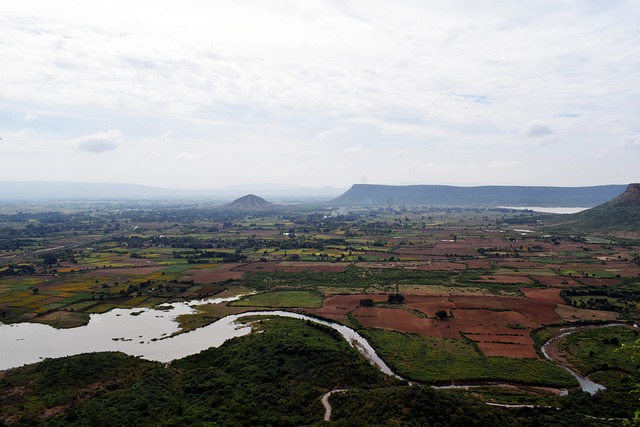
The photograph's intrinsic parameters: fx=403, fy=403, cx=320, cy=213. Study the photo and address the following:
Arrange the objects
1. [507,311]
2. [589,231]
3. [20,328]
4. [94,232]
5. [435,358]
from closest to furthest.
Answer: [435,358], [20,328], [507,311], [589,231], [94,232]

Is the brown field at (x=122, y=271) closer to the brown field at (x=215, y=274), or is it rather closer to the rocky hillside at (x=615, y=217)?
the brown field at (x=215, y=274)

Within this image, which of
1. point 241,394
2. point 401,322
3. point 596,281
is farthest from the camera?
point 596,281

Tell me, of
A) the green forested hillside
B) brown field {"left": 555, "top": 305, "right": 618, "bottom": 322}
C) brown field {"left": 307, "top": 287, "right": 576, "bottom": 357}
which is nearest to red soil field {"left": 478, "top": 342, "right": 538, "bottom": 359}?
brown field {"left": 307, "top": 287, "right": 576, "bottom": 357}

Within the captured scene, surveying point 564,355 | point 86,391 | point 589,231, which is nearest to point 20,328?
point 86,391

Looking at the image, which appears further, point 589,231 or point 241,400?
point 589,231

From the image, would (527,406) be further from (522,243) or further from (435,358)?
(522,243)

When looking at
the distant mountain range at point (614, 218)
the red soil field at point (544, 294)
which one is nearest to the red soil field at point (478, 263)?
the red soil field at point (544, 294)

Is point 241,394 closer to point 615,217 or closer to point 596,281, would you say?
point 596,281

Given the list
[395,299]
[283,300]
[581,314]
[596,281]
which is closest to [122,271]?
[283,300]
